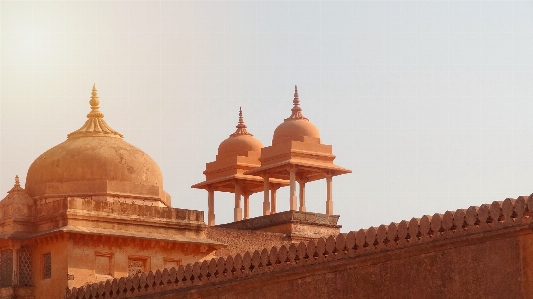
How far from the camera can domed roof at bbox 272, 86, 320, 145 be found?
3469 centimetres

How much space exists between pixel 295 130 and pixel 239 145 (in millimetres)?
2496

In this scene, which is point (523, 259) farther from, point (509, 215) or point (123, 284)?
point (123, 284)

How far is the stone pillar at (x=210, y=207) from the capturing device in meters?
36.2

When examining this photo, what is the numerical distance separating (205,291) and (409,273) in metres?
4.09

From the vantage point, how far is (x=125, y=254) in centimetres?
2464

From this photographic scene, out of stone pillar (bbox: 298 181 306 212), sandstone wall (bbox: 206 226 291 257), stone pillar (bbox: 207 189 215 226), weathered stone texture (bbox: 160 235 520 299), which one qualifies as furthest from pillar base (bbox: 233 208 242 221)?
weathered stone texture (bbox: 160 235 520 299)

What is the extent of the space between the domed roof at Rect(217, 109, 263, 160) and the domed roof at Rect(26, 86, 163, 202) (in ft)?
31.8

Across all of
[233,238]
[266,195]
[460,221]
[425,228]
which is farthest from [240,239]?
[460,221]

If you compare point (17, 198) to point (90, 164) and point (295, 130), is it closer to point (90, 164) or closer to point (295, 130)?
point (90, 164)

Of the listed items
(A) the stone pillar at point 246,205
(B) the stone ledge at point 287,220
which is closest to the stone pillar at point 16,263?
(B) the stone ledge at point 287,220

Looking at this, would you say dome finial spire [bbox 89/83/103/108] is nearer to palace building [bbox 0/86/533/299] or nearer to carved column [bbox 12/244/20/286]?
palace building [bbox 0/86/533/299]

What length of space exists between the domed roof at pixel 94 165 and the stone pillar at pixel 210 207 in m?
9.29

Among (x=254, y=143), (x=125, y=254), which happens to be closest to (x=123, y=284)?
(x=125, y=254)

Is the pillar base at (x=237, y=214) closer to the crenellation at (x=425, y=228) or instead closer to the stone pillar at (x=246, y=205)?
the stone pillar at (x=246, y=205)
